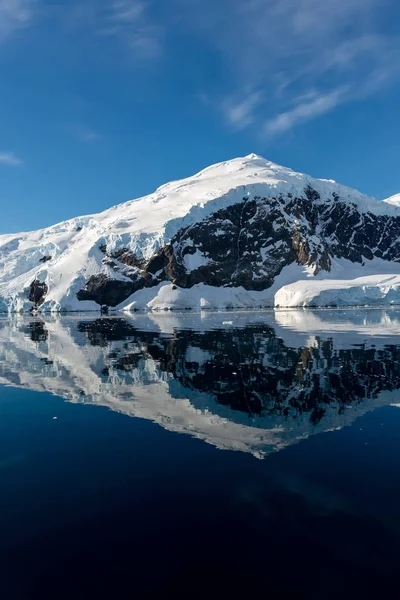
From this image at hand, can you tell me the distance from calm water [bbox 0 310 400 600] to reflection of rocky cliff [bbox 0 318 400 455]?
117mm

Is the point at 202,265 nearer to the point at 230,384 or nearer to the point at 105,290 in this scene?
the point at 105,290

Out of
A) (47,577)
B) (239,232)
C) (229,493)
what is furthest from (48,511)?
(239,232)

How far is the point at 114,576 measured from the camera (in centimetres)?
615

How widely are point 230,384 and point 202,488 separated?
1015 cm

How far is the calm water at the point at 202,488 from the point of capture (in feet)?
20.2

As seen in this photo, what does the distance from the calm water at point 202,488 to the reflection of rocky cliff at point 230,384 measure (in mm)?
117

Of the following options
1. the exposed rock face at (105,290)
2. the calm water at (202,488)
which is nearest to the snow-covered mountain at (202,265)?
the exposed rock face at (105,290)

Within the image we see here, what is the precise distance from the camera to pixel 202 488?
8.95 metres

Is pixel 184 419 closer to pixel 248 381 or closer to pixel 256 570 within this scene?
pixel 248 381

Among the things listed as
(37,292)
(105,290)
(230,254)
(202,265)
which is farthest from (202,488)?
(230,254)

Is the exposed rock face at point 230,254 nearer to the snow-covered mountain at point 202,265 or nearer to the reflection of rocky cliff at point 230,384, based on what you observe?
the snow-covered mountain at point 202,265

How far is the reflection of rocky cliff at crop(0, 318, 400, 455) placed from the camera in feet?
43.5

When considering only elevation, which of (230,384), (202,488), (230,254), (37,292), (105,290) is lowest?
(202,488)

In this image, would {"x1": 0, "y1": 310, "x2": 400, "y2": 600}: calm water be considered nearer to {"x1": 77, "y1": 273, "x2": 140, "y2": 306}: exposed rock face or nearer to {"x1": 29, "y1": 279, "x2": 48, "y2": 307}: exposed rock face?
{"x1": 77, "y1": 273, "x2": 140, "y2": 306}: exposed rock face
